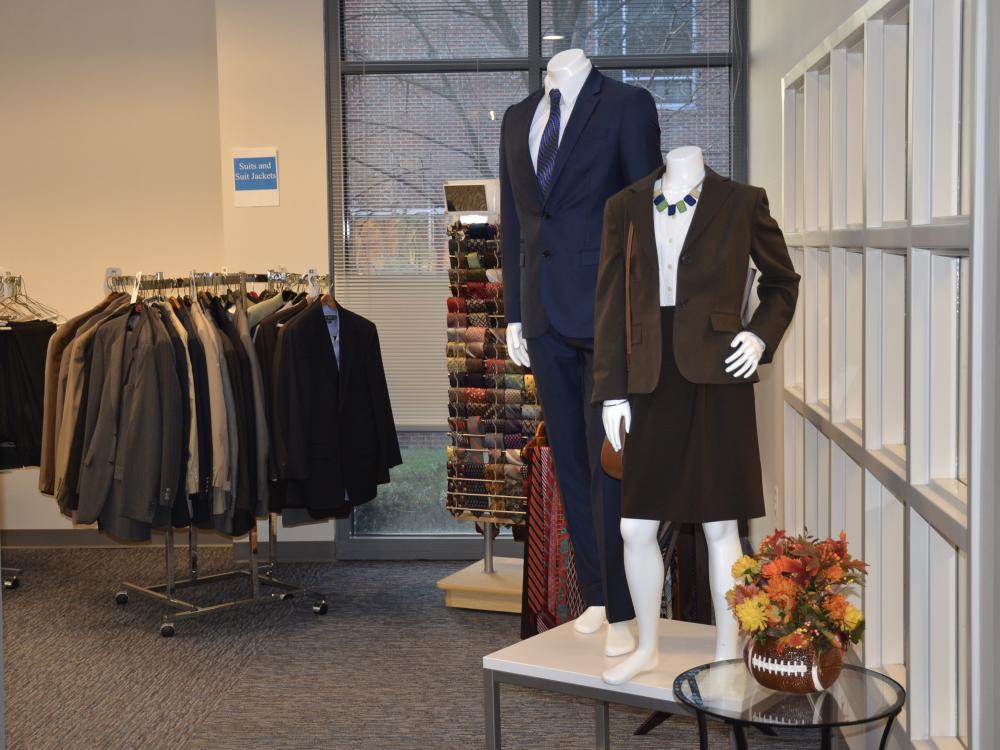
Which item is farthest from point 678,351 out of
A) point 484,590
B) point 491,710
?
point 484,590

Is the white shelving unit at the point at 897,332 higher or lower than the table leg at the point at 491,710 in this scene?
higher

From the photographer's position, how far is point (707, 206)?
8.58 feet

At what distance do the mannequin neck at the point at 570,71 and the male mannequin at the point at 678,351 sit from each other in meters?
0.49

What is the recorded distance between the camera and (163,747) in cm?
371

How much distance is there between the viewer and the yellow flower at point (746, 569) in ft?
7.41

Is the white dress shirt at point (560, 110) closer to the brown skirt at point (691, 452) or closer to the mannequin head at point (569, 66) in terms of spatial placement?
the mannequin head at point (569, 66)

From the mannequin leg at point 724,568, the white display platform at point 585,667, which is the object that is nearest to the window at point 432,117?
the white display platform at point 585,667

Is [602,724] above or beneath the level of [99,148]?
beneath

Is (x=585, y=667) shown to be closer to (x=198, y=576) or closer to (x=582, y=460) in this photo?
(x=582, y=460)

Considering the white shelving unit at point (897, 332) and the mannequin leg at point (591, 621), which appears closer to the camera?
the white shelving unit at point (897, 332)

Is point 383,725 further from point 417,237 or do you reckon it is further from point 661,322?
point 417,237

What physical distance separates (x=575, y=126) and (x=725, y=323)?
0.78 meters

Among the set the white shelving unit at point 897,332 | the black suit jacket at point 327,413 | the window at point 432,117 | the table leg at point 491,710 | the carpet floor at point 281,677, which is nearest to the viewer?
the white shelving unit at point 897,332

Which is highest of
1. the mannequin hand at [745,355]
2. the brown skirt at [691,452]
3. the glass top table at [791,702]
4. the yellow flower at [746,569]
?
the mannequin hand at [745,355]
